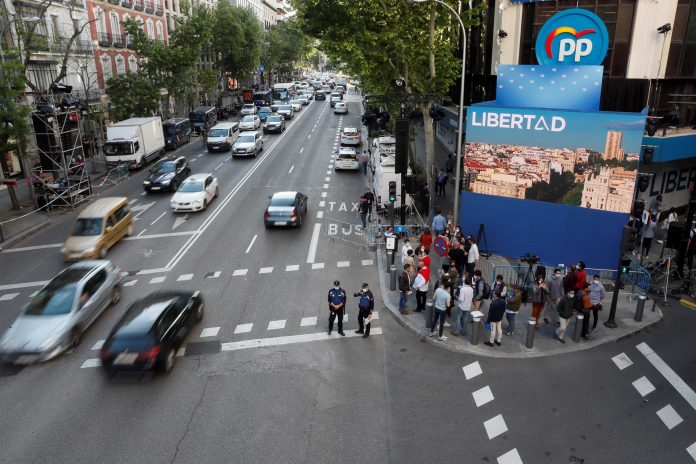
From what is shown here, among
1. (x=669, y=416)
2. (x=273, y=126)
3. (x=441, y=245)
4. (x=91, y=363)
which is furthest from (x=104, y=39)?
(x=669, y=416)

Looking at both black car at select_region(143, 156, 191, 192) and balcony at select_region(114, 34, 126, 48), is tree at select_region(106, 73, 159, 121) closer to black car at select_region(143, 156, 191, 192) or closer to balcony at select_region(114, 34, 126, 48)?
balcony at select_region(114, 34, 126, 48)

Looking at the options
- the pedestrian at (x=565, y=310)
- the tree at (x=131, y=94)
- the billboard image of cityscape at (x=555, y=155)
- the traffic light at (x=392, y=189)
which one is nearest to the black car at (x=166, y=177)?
the tree at (x=131, y=94)

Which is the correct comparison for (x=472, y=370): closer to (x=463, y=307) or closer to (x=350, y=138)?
(x=463, y=307)

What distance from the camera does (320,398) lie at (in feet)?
35.2

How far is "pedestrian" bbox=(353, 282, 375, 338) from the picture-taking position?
12859 mm

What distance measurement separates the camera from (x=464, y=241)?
16406 millimetres

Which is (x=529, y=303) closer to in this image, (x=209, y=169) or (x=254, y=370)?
(x=254, y=370)

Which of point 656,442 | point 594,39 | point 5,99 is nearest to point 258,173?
point 5,99

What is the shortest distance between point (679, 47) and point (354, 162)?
1817 centimetres

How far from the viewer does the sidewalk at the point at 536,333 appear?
486 inches

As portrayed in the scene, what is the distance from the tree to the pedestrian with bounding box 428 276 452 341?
34.4 meters

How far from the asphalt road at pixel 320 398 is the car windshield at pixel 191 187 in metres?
8.71

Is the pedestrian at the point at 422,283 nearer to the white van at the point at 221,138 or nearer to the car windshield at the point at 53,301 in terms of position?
the car windshield at the point at 53,301

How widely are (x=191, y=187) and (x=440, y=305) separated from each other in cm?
1639
